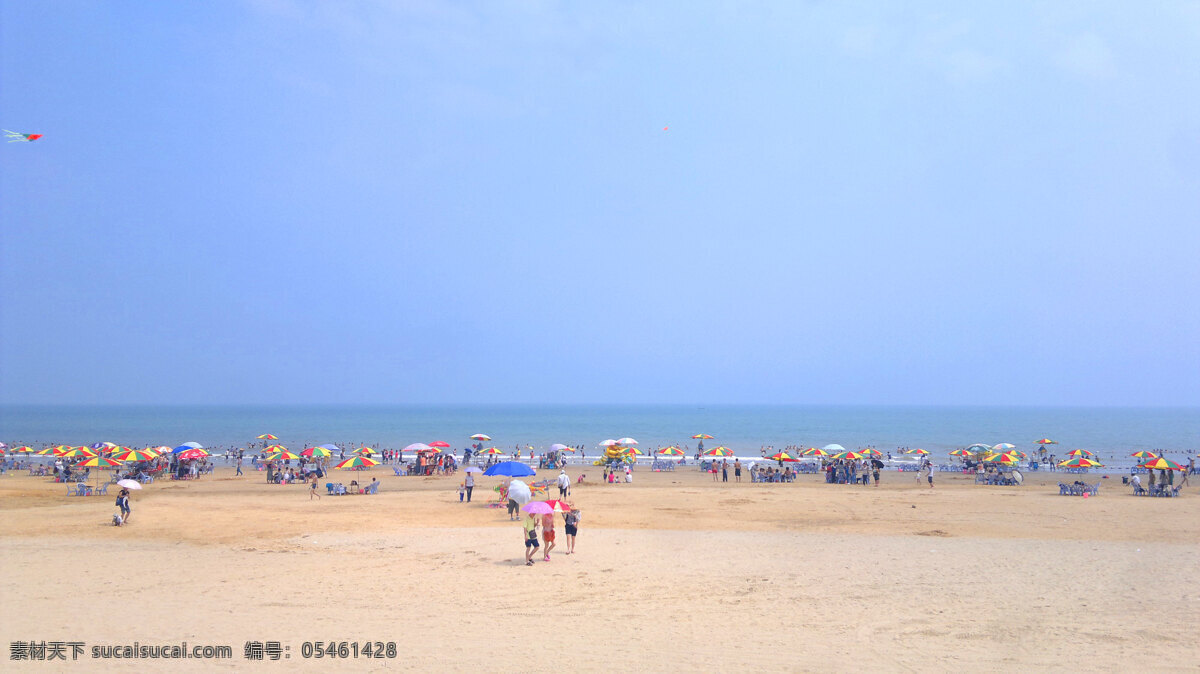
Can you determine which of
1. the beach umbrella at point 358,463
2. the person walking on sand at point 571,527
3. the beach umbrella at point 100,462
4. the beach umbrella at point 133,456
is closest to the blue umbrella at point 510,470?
the person walking on sand at point 571,527

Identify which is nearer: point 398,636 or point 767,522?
point 398,636

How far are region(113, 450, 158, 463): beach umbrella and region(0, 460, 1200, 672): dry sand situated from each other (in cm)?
769

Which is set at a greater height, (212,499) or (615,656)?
(615,656)

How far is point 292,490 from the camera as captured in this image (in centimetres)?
2923

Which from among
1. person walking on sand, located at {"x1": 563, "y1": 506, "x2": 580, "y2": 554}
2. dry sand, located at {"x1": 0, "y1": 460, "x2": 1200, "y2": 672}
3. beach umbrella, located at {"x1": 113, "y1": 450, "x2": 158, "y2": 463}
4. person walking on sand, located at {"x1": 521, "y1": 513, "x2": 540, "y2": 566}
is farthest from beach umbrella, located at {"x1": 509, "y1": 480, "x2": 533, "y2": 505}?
beach umbrella, located at {"x1": 113, "y1": 450, "x2": 158, "y2": 463}

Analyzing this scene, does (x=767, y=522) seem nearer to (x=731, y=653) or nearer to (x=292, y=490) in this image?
(x=731, y=653)

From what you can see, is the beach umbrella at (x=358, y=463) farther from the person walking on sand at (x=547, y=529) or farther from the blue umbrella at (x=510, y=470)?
the person walking on sand at (x=547, y=529)

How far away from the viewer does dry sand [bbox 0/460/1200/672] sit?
30.0ft

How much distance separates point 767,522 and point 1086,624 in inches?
428

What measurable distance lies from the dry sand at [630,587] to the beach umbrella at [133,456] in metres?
7.69

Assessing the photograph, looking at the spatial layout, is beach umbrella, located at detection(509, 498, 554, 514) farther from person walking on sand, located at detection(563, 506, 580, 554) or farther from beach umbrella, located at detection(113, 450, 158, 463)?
beach umbrella, located at detection(113, 450, 158, 463)

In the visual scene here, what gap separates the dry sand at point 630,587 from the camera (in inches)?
360

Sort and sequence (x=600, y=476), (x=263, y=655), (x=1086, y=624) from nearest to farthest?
(x=263, y=655) < (x=1086, y=624) < (x=600, y=476)

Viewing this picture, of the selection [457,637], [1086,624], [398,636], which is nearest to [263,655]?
[398,636]
